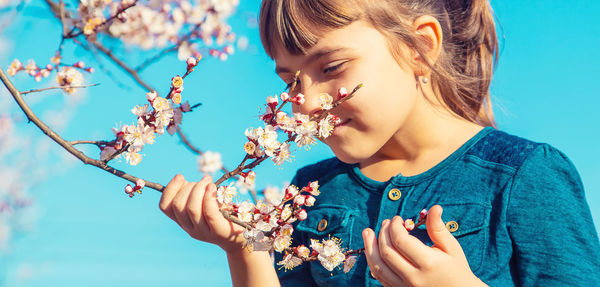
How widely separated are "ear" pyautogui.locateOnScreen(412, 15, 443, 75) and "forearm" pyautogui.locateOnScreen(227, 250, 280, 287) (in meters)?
0.89

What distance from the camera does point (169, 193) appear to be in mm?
1513

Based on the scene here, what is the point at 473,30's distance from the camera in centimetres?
214

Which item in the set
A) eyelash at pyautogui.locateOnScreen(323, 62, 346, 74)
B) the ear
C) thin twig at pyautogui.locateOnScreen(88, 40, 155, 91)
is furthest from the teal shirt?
thin twig at pyautogui.locateOnScreen(88, 40, 155, 91)

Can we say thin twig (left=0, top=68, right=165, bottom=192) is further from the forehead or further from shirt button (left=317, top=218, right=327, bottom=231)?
shirt button (left=317, top=218, right=327, bottom=231)

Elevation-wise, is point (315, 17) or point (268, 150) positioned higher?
point (315, 17)

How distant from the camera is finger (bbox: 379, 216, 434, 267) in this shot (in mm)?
1217

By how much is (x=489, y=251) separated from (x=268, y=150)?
2.60ft

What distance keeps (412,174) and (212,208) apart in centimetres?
77

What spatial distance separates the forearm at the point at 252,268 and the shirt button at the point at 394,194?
0.47 metres

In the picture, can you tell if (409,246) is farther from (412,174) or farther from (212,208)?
(412,174)

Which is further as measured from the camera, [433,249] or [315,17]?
[315,17]

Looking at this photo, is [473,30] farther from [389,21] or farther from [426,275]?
[426,275]

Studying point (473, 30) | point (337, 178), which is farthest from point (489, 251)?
point (473, 30)

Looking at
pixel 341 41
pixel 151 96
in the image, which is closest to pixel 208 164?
pixel 341 41
